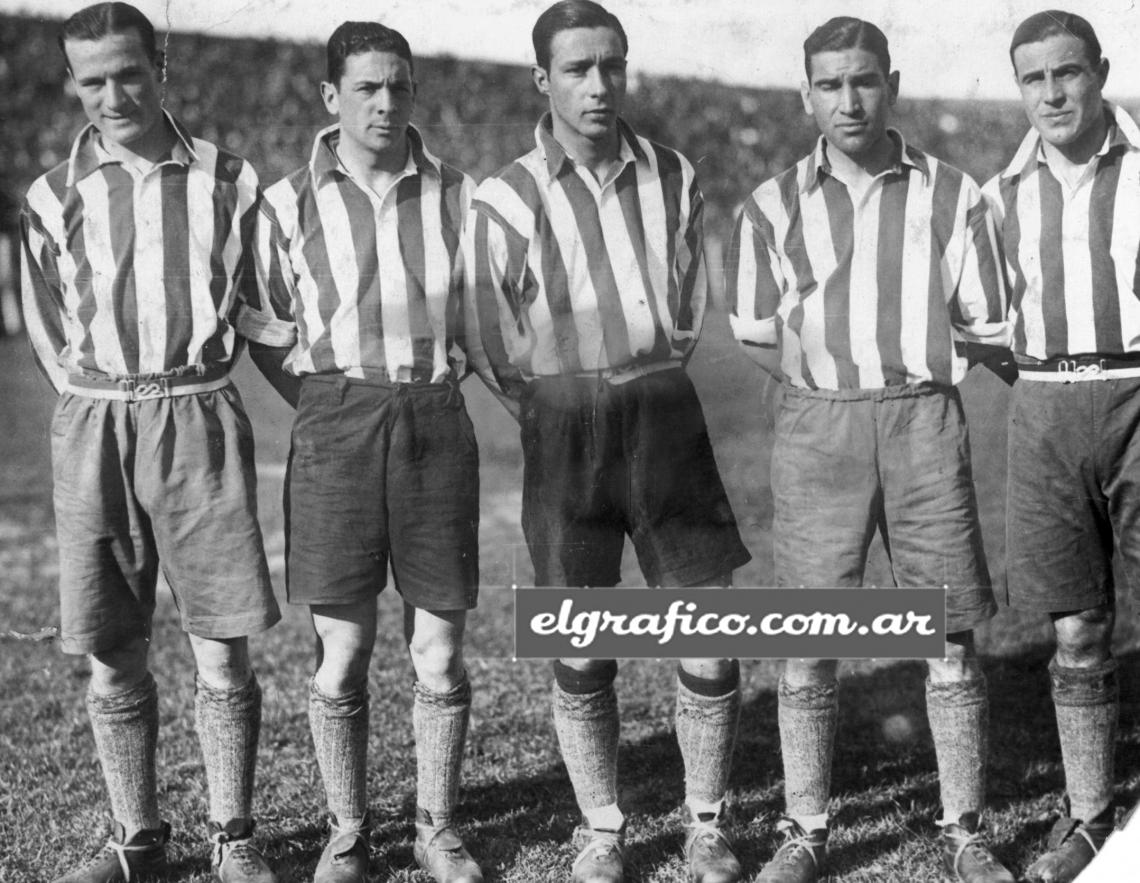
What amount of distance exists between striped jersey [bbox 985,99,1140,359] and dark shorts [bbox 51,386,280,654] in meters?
2.04

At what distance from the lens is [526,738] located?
482cm

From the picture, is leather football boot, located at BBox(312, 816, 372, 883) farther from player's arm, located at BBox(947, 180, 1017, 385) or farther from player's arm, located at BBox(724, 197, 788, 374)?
player's arm, located at BBox(947, 180, 1017, 385)

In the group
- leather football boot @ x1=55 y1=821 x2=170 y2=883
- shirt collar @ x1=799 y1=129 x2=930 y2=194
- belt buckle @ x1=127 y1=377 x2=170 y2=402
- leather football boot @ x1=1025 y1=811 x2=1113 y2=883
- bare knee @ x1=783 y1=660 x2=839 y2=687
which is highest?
shirt collar @ x1=799 y1=129 x2=930 y2=194

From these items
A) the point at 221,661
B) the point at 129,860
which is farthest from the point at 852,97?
the point at 129,860

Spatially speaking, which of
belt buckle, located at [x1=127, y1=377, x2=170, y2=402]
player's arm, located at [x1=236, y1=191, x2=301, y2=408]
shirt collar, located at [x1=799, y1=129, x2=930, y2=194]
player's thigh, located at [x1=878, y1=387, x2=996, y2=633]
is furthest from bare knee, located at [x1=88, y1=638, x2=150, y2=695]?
shirt collar, located at [x1=799, y1=129, x2=930, y2=194]

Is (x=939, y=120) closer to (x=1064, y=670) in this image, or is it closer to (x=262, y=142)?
(x=1064, y=670)

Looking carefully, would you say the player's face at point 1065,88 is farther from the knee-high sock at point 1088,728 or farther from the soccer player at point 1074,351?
the knee-high sock at point 1088,728

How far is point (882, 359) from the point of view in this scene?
3588 mm

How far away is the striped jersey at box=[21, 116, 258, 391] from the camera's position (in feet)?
12.0

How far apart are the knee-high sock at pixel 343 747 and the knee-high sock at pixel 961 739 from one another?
1485 millimetres

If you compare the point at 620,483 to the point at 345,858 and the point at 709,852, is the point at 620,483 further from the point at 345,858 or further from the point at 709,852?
the point at 345,858

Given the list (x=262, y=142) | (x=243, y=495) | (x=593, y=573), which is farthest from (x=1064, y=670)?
(x=262, y=142)

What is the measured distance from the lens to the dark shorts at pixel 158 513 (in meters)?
3.62

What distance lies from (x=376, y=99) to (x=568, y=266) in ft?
2.12
